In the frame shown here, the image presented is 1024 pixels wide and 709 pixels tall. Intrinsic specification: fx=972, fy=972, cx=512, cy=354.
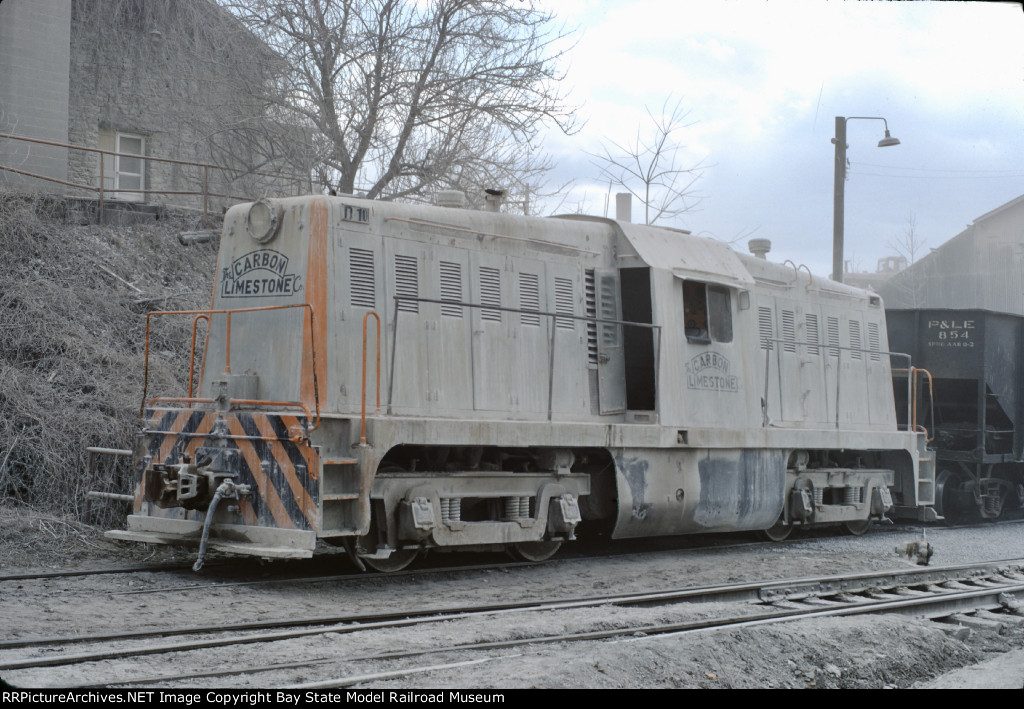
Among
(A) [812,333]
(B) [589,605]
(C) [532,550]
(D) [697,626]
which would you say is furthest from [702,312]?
(D) [697,626]

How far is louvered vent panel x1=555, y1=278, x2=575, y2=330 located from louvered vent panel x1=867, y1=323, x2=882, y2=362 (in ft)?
19.1

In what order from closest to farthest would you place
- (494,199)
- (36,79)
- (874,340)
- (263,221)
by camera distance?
(263,221), (494,199), (874,340), (36,79)

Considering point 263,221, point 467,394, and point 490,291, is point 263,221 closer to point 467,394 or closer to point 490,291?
point 490,291

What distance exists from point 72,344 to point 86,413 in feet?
4.94

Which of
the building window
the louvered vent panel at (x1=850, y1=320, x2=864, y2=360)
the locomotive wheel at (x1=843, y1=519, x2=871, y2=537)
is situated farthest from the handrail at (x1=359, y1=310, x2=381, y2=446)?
the building window

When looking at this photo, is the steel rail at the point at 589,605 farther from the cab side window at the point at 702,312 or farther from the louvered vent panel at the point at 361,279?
the cab side window at the point at 702,312

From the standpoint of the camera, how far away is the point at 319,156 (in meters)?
16.6

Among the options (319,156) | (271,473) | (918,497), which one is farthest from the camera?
(319,156)

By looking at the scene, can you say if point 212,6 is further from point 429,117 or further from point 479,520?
point 479,520

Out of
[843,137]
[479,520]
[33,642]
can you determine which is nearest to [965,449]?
[843,137]

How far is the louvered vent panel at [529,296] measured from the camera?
9375mm

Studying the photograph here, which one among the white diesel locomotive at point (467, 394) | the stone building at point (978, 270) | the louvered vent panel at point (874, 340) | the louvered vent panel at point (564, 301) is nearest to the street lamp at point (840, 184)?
the louvered vent panel at point (874, 340)

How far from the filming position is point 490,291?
9.15 meters

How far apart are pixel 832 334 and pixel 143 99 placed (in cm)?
1466
